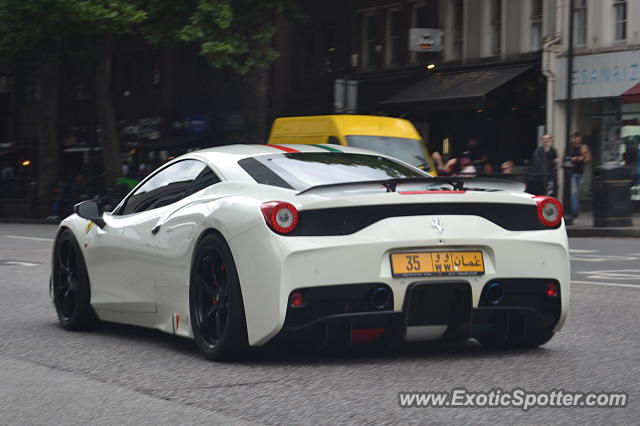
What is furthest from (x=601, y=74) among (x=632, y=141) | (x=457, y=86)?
(x=457, y=86)

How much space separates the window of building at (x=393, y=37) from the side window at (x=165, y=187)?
30.6 metres

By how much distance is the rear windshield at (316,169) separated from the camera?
7121mm

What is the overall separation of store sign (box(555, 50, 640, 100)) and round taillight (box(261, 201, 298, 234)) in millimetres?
24365

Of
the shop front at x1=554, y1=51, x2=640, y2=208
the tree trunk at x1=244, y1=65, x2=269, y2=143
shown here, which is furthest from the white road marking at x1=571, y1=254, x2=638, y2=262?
the tree trunk at x1=244, y1=65, x2=269, y2=143

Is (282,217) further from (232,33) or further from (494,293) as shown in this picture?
(232,33)

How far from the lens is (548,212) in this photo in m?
7.01

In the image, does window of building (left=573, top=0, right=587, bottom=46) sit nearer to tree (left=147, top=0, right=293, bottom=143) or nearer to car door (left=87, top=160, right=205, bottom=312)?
tree (left=147, top=0, right=293, bottom=143)

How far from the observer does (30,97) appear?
6319 centimetres

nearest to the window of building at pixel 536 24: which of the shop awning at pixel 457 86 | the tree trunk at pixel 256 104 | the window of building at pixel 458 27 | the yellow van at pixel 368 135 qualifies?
the shop awning at pixel 457 86

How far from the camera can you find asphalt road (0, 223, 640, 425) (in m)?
5.42

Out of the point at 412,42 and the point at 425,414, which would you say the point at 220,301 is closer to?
the point at 425,414

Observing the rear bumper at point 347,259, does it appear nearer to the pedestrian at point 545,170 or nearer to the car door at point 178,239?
the car door at point 178,239

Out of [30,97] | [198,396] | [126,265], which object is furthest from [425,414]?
[30,97]

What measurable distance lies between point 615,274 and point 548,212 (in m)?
6.72
